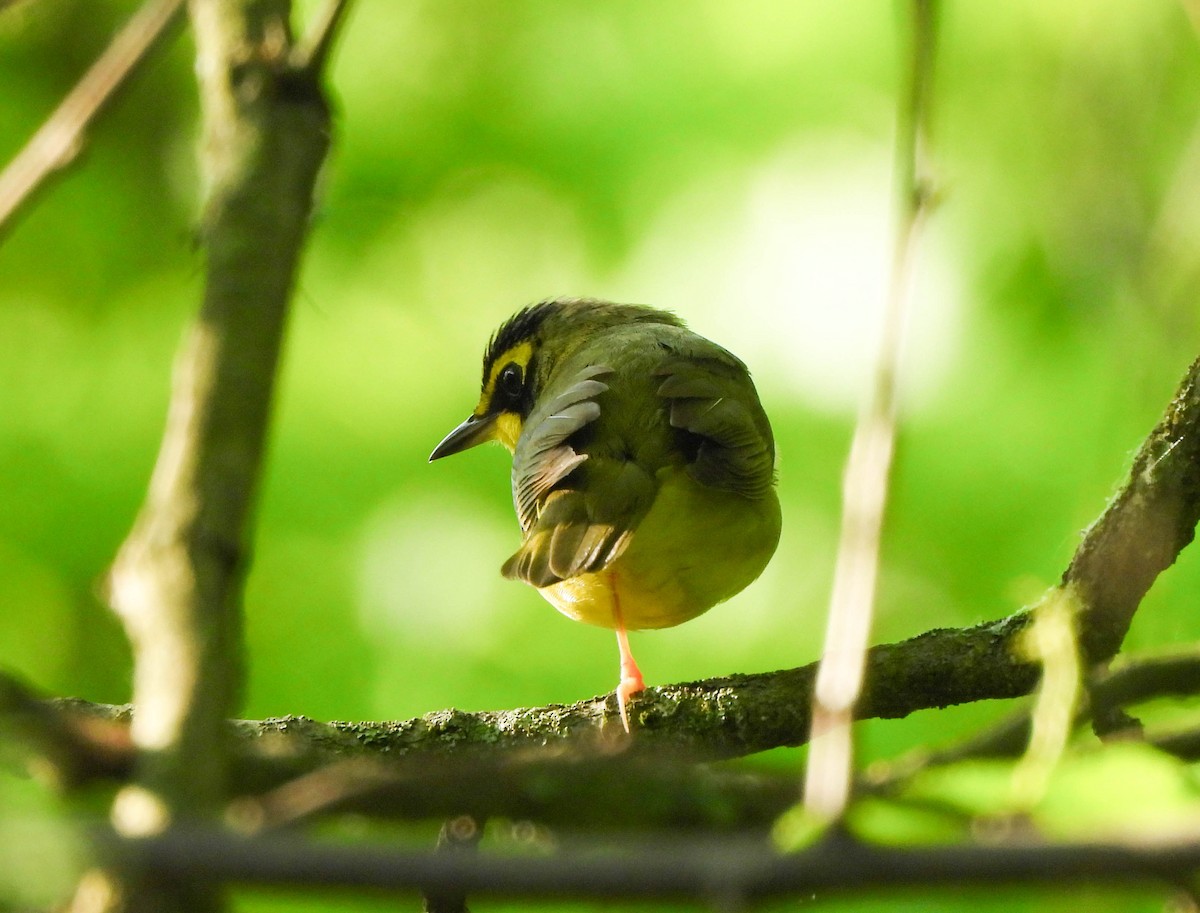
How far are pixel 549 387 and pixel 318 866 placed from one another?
16.0 feet

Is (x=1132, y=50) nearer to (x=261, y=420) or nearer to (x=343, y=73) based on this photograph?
(x=343, y=73)

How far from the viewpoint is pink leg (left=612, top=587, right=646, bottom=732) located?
12.3 feet

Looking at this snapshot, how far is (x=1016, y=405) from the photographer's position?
6180 millimetres

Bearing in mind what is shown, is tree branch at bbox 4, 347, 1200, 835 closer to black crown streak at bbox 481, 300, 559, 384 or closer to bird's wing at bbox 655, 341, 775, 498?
bird's wing at bbox 655, 341, 775, 498

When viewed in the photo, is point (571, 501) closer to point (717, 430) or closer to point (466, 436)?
point (717, 430)

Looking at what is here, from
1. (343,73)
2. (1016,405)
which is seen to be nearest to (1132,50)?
(1016,405)

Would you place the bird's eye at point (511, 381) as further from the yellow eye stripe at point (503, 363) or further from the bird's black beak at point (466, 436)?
the bird's black beak at point (466, 436)

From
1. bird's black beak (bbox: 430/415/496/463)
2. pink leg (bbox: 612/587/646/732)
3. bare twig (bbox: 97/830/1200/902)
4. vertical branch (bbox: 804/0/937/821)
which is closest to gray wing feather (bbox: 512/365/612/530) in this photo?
pink leg (bbox: 612/587/646/732)

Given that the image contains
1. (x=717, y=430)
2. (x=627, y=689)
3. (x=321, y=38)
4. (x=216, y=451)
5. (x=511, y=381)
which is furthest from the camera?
(x=511, y=381)

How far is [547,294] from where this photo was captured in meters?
7.24

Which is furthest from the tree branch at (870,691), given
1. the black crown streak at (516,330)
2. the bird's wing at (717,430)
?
the black crown streak at (516,330)

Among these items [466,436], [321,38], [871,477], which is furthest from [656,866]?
[466,436]

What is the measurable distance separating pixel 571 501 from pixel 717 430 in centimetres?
57

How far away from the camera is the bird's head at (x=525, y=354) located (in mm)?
5996
